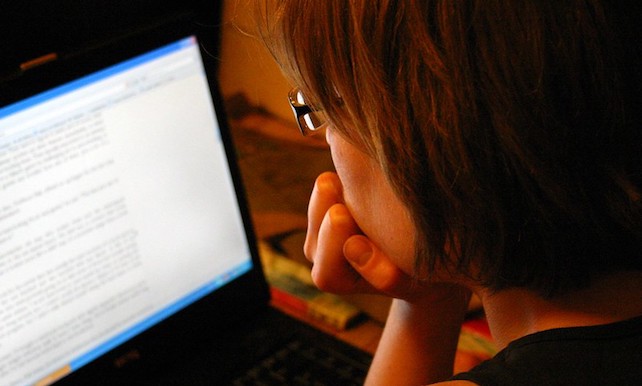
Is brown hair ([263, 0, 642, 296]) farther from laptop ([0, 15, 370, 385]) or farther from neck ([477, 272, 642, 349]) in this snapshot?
laptop ([0, 15, 370, 385])

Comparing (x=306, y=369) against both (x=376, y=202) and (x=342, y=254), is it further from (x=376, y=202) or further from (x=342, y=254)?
(x=376, y=202)

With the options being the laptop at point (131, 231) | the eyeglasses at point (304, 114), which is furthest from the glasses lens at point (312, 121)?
the laptop at point (131, 231)

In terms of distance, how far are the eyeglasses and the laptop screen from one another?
213 mm

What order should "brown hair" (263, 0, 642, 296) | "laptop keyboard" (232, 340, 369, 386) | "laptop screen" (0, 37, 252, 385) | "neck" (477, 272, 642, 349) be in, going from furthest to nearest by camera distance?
1. "laptop keyboard" (232, 340, 369, 386)
2. "laptop screen" (0, 37, 252, 385)
3. "neck" (477, 272, 642, 349)
4. "brown hair" (263, 0, 642, 296)

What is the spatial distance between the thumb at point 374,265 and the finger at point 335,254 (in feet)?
0.07

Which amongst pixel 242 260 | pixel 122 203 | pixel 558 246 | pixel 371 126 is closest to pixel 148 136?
pixel 122 203

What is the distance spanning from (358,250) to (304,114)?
17 centimetres

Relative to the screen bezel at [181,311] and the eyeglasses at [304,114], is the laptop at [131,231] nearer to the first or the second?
the screen bezel at [181,311]

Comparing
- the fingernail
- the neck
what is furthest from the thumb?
the neck

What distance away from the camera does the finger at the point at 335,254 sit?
0.82m

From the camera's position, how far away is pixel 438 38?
53cm

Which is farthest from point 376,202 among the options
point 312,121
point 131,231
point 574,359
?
point 131,231

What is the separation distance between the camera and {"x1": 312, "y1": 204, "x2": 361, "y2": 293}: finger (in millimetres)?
824

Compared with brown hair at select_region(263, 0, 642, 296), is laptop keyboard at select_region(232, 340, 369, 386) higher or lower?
lower
